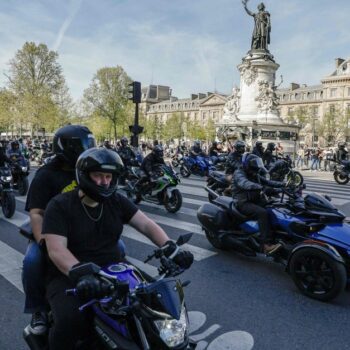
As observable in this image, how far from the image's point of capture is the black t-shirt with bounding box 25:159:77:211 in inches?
115

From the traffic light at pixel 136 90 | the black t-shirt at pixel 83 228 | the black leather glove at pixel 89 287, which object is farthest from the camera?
the traffic light at pixel 136 90

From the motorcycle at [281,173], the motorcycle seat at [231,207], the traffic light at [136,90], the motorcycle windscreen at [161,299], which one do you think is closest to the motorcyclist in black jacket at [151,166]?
the motorcycle at [281,173]

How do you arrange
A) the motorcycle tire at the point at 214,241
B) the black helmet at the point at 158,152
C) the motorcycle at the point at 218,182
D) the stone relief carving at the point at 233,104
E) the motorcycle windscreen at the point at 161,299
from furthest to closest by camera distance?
1. the stone relief carving at the point at 233,104
2. the motorcycle at the point at 218,182
3. the black helmet at the point at 158,152
4. the motorcycle tire at the point at 214,241
5. the motorcycle windscreen at the point at 161,299

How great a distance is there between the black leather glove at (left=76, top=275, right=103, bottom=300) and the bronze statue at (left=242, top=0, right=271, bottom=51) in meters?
28.8

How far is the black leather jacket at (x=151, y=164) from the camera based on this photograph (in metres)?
8.97

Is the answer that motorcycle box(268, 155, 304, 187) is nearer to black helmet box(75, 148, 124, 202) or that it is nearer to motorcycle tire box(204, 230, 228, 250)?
motorcycle tire box(204, 230, 228, 250)

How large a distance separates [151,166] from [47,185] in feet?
20.1

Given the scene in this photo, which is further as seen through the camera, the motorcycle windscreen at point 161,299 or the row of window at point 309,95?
→ the row of window at point 309,95

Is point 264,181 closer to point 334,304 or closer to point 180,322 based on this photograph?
point 334,304

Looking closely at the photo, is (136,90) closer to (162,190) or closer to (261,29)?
(162,190)

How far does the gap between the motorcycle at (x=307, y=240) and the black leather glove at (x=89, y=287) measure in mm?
2772

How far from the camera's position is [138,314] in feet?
5.96

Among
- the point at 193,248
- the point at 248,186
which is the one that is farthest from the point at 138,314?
the point at 193,248

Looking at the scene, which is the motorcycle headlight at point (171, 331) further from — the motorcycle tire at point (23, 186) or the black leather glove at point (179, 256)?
the motorcycle tire at point (23, 186)
